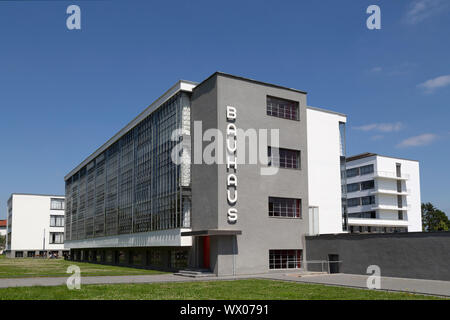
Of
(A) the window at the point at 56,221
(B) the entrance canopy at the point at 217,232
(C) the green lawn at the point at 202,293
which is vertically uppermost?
(A) the window at the point at 56,221

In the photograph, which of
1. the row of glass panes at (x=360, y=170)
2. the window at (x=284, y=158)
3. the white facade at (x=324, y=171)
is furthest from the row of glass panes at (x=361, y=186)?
the window at (x=284, y=158)

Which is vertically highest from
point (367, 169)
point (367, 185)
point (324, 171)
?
point (367, 169)

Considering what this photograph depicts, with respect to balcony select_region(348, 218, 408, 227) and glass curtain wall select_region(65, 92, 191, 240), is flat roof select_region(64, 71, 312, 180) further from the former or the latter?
balcony select_region(348, 218, 408, 227)

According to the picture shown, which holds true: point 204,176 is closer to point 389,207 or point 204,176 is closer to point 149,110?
point 149,110

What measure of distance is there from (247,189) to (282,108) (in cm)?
803

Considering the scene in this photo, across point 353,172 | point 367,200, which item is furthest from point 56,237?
point 367,200

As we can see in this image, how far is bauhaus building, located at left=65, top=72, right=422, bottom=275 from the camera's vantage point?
32.2m

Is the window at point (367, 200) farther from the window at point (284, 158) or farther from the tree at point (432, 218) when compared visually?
the window at point (284, 158)

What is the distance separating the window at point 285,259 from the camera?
33906 mm

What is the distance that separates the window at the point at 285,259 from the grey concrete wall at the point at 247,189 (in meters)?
0.64

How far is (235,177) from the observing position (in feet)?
Result: 105

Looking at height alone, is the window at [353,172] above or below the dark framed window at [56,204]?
above
